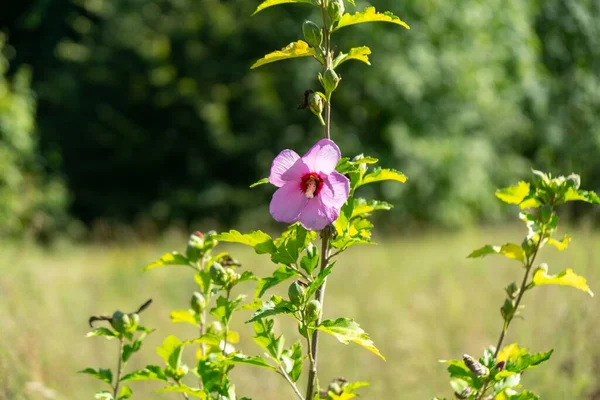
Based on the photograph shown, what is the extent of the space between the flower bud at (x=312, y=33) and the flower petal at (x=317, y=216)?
0.75 ft

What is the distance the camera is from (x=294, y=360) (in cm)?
114

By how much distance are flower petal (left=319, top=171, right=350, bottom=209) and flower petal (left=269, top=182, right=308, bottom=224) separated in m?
0.03

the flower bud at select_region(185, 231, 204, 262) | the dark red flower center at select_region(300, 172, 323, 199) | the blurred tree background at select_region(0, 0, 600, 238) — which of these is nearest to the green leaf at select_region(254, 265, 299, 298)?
the dark red flower center at select_region(300, 172, 323, 199)

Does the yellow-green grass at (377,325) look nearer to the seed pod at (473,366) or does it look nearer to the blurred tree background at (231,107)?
the seed pod at (473,366)

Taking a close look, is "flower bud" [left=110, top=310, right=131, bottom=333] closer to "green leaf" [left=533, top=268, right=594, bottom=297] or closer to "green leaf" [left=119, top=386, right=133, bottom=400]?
"green leaf" [left=119, top=386, right=133, bottom=400]

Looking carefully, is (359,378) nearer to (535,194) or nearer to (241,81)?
(535,194)

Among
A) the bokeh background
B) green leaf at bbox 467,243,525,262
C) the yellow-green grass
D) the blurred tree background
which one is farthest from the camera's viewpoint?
the blurred tree background

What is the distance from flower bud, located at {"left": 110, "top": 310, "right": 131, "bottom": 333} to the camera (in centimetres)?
119

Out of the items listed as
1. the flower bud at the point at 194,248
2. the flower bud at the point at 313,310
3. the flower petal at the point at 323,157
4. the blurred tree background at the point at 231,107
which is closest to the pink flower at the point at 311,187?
the flower petal at the point at 323,157

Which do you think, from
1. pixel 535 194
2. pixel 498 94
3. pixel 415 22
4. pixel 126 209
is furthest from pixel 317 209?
pixel 126 209

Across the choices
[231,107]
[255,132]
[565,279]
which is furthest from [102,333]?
[231,107]

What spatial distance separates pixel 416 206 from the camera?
11156 mm

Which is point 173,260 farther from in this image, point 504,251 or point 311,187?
point 504,251

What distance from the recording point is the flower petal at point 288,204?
1009 mm
